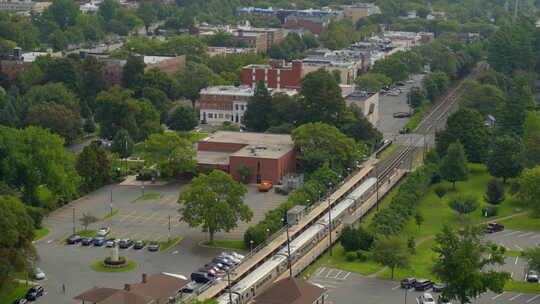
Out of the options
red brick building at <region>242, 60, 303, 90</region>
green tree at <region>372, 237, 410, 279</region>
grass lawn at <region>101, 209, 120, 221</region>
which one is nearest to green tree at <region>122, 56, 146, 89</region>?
red brick building at <region>242, 60, 303, 90</region>

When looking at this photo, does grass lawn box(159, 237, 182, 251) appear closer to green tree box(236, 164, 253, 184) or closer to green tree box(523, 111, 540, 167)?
green tree box(236, 164, 253, 184)

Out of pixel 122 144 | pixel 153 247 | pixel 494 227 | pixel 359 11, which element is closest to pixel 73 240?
pixel 153 247

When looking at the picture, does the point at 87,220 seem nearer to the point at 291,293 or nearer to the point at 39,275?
the point at 39,275

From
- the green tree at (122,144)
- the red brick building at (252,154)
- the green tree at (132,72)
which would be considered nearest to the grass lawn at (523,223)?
the red brick building at (252,154)

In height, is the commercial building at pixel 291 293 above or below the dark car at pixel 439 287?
Result: above

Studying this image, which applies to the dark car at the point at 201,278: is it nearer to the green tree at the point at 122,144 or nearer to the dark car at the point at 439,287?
the dark car at the point at 439,287
